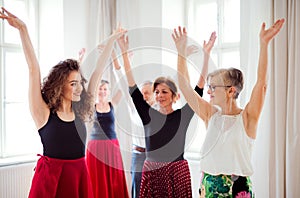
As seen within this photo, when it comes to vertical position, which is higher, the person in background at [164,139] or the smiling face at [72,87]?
the smiling face at [72,87]

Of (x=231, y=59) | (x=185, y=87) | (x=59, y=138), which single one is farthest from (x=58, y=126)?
(x=231, y=59)

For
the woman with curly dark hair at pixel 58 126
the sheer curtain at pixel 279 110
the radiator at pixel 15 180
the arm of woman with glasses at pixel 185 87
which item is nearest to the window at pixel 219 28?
the sheer curtain at pixel 279 110

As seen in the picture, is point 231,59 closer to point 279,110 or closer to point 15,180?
point 279,110

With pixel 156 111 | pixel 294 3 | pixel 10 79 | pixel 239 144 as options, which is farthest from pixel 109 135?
pixel 294 3

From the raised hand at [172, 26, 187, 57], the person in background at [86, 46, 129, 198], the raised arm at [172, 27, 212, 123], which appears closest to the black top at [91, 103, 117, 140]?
the person in background at [86, 46, 129, 198]

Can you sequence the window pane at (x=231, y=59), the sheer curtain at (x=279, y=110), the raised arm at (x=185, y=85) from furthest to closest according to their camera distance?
the window pane at (x=231, y=59)
the sheer curtain at (x=279, y=110)
the raised arm at (x=185, y=85)

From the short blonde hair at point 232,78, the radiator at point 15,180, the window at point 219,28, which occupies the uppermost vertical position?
the window at point 219,28

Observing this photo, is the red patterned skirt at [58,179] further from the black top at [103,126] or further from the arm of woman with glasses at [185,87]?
the black top at [103,126]

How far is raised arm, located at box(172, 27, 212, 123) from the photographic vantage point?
1980 millimetres

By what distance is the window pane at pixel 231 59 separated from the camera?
3.23 metres

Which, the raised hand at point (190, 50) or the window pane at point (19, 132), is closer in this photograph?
the raised hand at point (190, 50)

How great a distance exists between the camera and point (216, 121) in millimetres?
1995

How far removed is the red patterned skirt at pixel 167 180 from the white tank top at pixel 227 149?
0.61ft

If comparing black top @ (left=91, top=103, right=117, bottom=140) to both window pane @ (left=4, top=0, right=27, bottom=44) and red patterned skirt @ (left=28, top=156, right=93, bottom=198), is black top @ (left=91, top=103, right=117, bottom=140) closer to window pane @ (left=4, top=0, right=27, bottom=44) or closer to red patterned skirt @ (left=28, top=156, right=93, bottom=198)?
red patterned skirt @ (left=28, top=156, right=93, bottom=198)
